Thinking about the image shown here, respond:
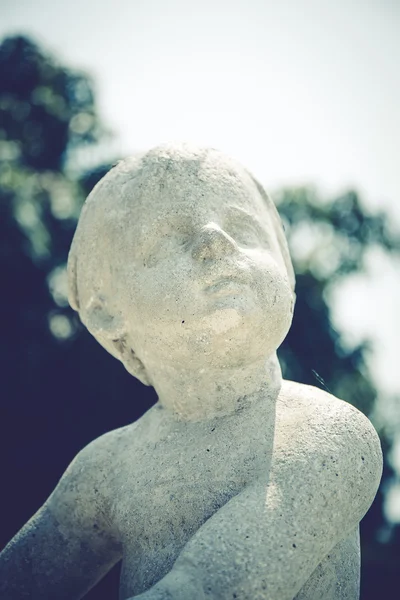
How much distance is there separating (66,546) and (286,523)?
3.53 ft

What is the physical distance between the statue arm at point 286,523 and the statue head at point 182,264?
433mm

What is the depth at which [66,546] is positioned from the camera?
9.44 feet

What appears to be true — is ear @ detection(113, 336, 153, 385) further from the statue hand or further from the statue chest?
the statue hand

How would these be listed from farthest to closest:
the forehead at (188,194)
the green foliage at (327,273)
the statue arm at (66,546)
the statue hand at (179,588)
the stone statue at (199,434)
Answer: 1. the green foliage at (327,273)
2. the statue arm at (66,546)
3. the forehead at (188,194)
4. the stone statue at (199,434)
5. the statue hand at (179,588)


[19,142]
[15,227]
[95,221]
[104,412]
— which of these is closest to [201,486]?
[95,221]

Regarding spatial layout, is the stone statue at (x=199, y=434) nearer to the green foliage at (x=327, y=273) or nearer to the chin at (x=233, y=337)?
the chin at (x=233, y=337)

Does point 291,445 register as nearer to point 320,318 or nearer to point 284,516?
point 284,516

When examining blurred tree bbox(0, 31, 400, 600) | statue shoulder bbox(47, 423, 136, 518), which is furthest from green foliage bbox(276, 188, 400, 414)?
statue shoulder bbox(47, 423, 136, 518)

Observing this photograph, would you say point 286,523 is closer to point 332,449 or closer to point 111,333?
point 332,449

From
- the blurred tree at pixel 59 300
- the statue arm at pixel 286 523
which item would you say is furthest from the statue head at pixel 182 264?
the blurred tree at pixel 59 300

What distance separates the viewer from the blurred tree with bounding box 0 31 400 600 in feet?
27.6

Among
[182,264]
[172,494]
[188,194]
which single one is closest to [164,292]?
[182,264]

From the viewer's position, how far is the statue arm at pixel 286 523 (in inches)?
82.3

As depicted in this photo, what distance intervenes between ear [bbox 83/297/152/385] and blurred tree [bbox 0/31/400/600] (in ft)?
16.6
